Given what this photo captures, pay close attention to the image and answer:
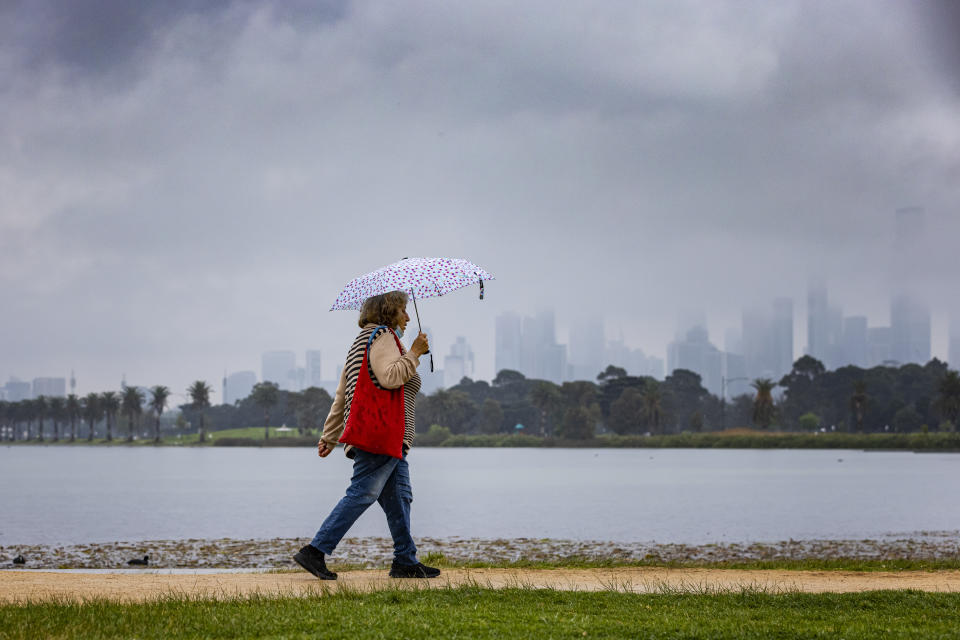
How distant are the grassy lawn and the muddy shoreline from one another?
32.2 feet

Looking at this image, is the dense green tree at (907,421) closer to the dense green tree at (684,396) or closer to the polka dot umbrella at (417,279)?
the dense green tree at (684,396)

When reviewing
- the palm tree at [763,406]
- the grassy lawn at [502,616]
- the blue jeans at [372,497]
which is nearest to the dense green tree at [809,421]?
the palm tree at [763,406]

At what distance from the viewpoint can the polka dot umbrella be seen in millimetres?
9477

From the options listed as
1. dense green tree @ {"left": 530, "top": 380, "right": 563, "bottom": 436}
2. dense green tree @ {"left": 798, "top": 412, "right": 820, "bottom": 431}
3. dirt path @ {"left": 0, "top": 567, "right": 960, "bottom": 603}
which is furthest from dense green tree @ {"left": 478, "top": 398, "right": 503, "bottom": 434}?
dirt path @ {"left": 0, "top": 567, "right": 960, "bottom": 603}

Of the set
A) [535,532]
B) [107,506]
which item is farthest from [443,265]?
[107,506]

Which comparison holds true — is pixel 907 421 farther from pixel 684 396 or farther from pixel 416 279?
pixel 416 279

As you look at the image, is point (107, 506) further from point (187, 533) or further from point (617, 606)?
point (617, 606)

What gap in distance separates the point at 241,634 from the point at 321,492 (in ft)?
134

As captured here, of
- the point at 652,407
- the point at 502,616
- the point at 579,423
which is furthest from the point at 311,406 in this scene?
the point at 502,616

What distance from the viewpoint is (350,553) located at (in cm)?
2080

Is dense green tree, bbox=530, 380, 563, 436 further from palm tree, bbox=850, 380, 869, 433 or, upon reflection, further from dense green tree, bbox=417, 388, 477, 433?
palm tree, bbox=850, 380, 869, 433

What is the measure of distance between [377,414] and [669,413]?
150322 millimetres

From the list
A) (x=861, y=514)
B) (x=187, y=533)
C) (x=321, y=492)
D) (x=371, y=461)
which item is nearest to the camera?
(x=371, y=461)

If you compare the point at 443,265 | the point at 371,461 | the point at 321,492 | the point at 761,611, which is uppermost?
the point at 443,265
